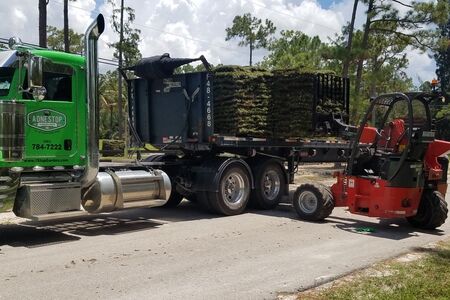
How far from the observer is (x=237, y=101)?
11383 mm

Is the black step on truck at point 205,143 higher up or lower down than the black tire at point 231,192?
higher up

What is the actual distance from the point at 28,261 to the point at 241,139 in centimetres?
549

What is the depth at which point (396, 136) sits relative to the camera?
414 inches

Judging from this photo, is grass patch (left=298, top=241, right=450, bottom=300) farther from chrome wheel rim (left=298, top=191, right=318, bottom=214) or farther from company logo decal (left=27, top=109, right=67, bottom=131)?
company logo decal (left=27, top=109, right=67, bottom=131)

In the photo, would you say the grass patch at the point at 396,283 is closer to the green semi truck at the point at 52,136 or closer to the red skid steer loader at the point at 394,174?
the red skid steer loader at the point at 394,174

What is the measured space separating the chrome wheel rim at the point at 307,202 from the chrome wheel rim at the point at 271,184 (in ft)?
4.81

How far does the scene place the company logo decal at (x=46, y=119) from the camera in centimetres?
811

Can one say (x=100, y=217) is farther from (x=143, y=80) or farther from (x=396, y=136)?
(x=396, y=136)

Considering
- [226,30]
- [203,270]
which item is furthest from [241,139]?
[226,30]

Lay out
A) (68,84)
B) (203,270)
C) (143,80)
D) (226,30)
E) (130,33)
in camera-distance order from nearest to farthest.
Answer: (203,270) → (68,84) → (143,80) → (130,33) → (226,30)

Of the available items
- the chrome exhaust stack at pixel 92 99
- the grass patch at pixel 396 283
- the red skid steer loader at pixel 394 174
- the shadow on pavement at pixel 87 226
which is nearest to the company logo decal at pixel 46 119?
the chrome exhaust stack at pixel 92 99

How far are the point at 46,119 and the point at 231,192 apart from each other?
446 centimetres

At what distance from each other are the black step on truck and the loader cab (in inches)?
37.1

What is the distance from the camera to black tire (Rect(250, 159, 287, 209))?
39.3 feet
